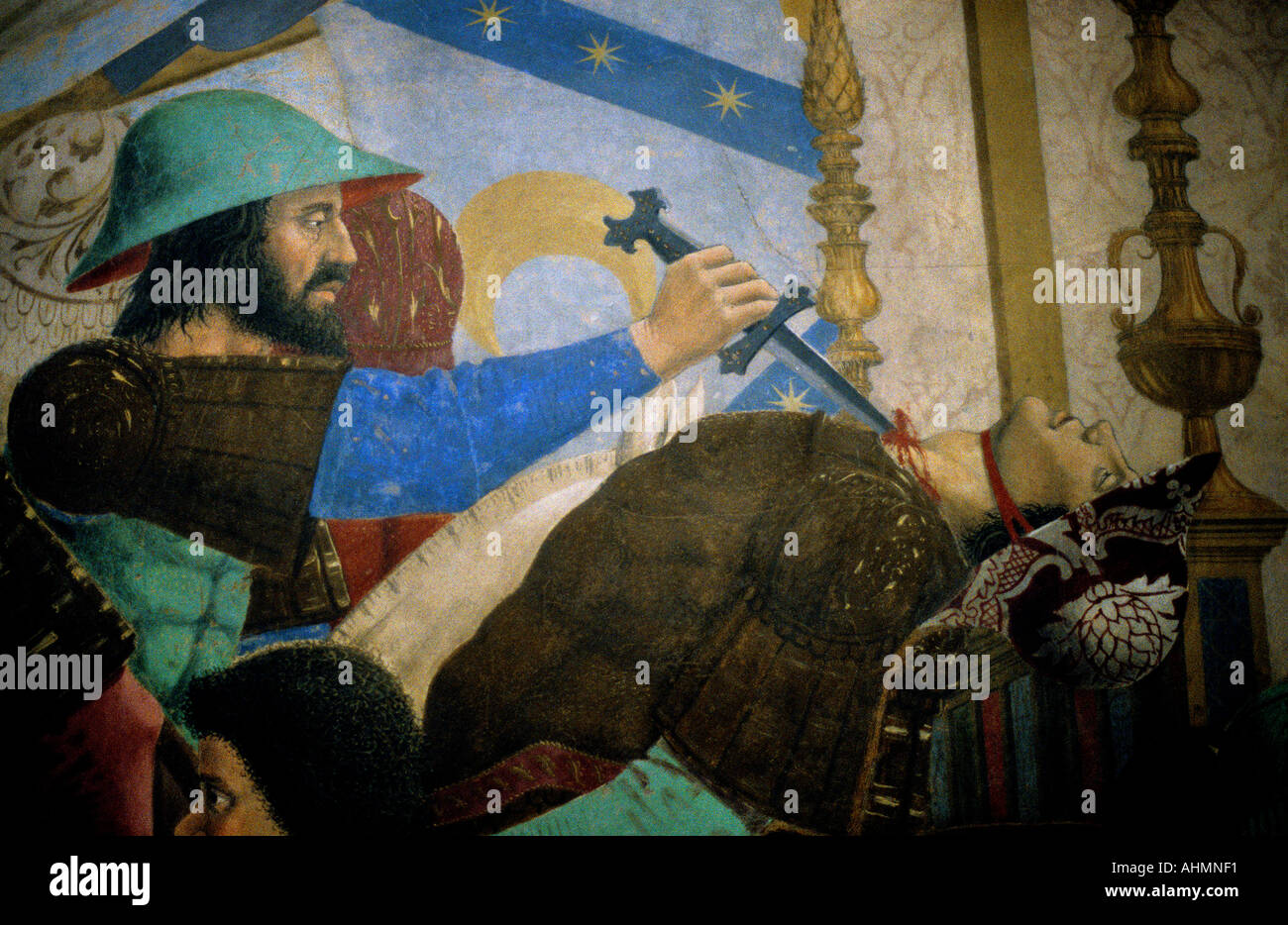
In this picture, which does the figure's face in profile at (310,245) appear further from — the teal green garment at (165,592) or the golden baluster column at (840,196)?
the golden baluster column at (840,196)

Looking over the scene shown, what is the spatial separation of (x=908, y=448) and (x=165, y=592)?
281 cm

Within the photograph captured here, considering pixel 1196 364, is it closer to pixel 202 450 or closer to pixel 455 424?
pixel 455 424

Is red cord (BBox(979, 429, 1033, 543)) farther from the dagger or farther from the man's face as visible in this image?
the man's face

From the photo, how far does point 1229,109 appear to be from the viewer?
4.64 metres

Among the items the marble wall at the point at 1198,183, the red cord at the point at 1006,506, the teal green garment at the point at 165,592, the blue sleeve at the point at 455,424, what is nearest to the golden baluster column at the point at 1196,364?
the marble wall at the point at 1198,183

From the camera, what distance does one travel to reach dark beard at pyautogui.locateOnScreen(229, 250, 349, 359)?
4188mm

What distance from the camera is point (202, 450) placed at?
409 centimetres

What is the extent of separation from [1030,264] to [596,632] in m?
2.27

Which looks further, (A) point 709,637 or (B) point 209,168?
(B) point 209,168

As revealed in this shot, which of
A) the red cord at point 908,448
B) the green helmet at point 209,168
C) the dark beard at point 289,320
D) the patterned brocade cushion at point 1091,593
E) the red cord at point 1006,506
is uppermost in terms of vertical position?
the green helmet at point 209,168

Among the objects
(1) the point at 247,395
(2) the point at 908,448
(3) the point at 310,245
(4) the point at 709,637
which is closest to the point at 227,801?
(1) the point at 247,395

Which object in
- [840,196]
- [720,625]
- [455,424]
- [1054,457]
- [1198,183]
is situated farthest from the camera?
[1198,183]

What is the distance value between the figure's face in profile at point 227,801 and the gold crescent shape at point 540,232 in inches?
71.5

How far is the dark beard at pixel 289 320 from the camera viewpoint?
4.19 m
